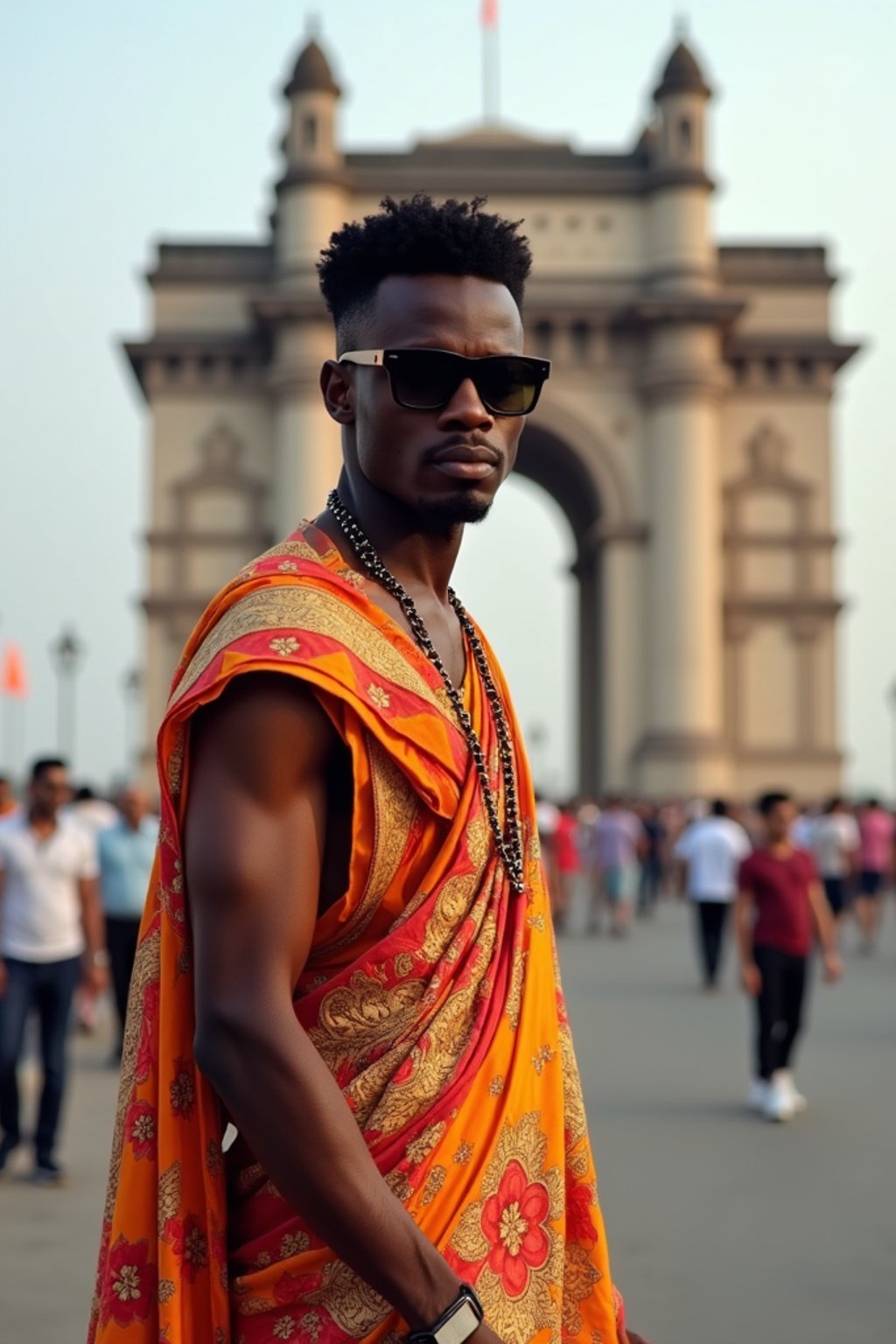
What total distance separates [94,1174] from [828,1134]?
137 inches

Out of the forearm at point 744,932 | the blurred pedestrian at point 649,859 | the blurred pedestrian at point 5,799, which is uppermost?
the blurred pedestrian at point 5,799

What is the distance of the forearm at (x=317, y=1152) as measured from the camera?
1797 millimetres

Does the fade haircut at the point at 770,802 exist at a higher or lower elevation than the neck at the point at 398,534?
lower

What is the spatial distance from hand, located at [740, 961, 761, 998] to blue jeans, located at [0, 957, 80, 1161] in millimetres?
3622

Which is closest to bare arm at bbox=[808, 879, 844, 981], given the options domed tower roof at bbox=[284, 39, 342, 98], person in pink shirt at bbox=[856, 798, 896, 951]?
person in pink shirt at bbox=[856, 798, 896, 951]

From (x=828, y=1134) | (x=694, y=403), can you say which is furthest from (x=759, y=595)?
(x=828, y=1134)

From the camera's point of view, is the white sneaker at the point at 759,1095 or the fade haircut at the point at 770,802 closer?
the white sneaker at the point at 759,1095

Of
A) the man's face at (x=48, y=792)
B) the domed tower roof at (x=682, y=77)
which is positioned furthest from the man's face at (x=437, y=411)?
the domed tower roof at (x=682, y=77)

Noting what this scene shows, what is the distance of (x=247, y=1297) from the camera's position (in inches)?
77.0

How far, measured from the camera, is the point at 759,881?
1005 cm

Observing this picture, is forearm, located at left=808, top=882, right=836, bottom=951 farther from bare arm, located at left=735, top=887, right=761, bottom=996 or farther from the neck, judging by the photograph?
the neck

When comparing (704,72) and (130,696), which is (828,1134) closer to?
(704,72)

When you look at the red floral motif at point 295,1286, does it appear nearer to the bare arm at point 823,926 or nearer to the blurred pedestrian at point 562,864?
the bare arm at point 823,926

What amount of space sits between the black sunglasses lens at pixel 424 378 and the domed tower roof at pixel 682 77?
35.6 meters
